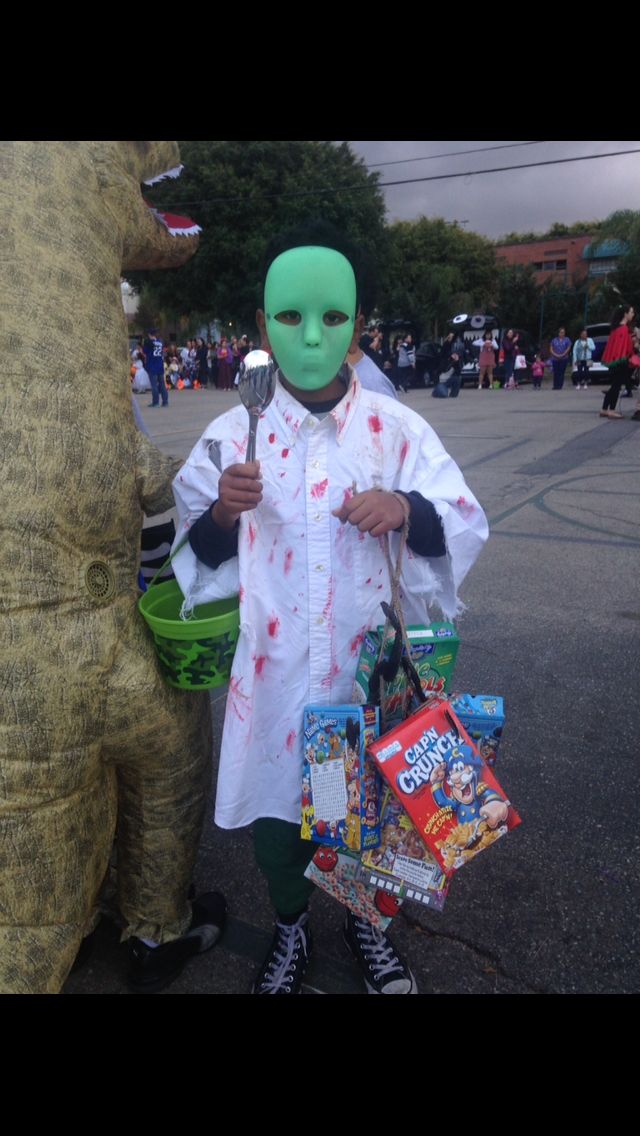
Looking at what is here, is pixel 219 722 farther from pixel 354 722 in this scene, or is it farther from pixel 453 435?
pixel 453 435

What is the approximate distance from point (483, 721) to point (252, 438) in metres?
0.70

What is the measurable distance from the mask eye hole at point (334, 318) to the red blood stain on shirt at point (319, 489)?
0.99 feet

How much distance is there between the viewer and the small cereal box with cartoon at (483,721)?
1.47m

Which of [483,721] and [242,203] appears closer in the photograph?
[483,721]

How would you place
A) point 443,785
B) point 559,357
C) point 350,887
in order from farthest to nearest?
1. point 559,357
2. point 350,887
3. point 443,785

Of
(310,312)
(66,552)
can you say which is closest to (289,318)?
(310,312)

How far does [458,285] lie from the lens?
3766cm

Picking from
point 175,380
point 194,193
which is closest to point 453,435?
point 175,380

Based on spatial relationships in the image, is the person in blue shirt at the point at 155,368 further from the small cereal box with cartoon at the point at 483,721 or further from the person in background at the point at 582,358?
the small cereal box with cartoon at the point at 483,721

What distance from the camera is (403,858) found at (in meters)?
1.40

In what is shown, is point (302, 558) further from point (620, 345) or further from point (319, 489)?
point (620, 345)

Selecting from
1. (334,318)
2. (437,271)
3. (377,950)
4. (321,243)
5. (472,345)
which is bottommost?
(377,950)

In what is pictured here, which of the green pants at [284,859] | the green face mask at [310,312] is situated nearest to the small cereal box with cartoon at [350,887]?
the green pants at [284,859]
